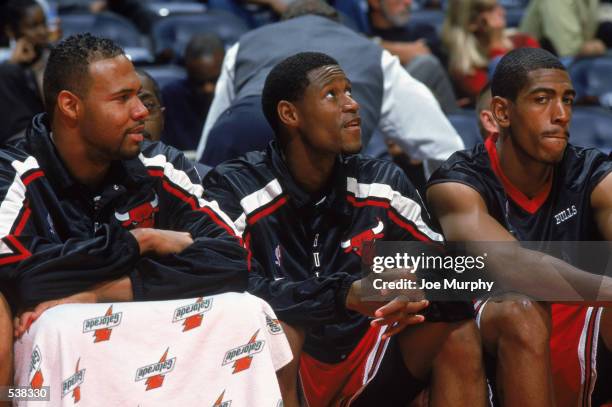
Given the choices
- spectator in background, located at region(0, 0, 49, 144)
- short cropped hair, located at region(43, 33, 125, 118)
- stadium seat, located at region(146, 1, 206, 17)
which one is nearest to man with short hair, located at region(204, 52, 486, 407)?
short cropped hair, located at region(43, 33, 125, 118)

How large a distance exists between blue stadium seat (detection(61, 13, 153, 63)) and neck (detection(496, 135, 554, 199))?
12.5 feet

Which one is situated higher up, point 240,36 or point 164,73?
point 240,36

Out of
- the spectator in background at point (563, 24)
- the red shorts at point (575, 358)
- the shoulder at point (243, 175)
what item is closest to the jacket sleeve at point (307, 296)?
the shoulder at point (243, 175)

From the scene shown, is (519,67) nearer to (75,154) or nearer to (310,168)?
(310,168)

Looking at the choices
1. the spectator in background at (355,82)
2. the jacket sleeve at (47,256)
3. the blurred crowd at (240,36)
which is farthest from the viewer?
the blurred crowd at (240,36)

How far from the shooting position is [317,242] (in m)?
3.41

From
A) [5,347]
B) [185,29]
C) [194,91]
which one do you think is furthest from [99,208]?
[185,29]

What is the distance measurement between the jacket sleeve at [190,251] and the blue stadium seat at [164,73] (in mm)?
3149

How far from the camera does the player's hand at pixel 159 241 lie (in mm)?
3012

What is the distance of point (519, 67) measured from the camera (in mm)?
3557

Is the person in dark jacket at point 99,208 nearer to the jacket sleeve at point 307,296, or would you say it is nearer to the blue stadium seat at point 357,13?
the jacket sleeve at point 307,296

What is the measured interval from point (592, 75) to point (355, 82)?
Result: 2660 millimetres

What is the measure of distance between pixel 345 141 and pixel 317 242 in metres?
0.36

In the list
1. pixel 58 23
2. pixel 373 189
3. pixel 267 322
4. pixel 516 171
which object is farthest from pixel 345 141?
pixel 58 23
